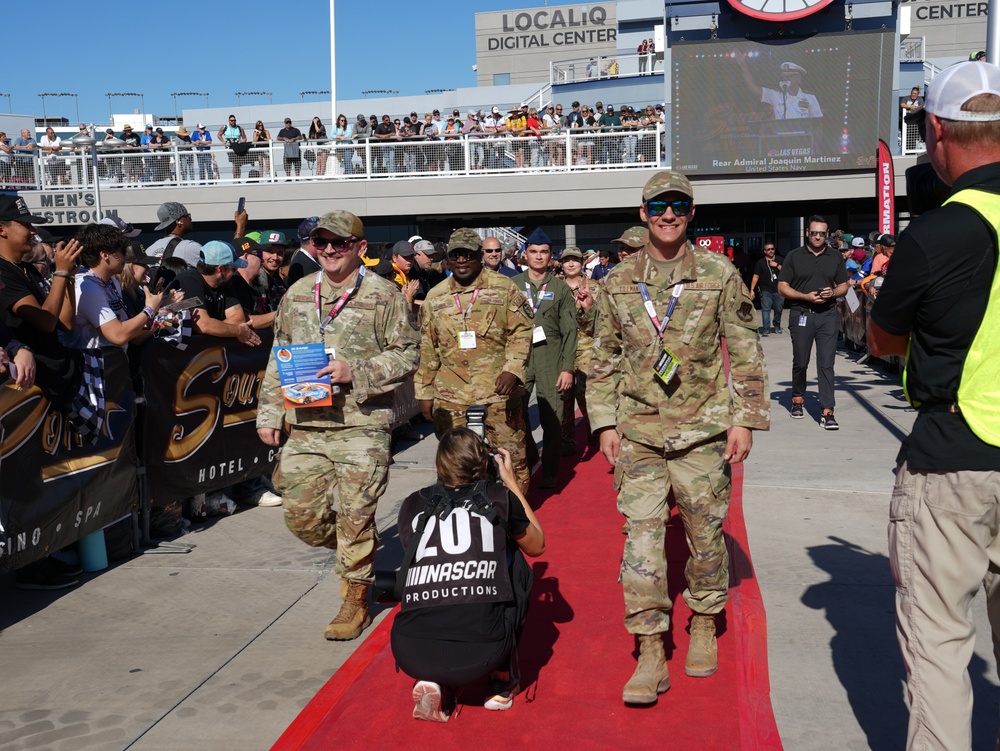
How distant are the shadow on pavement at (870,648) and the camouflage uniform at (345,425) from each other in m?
2.46

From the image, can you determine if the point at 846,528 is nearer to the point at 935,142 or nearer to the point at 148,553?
the point at 935,142

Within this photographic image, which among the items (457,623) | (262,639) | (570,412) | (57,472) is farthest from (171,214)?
(457,623)

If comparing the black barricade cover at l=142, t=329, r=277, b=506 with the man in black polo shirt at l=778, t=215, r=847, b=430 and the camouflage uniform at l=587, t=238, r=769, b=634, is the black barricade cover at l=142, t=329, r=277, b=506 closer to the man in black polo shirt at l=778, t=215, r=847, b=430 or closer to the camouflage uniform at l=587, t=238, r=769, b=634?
the camouflage uniform at l=587, t=238, r=769, b=634

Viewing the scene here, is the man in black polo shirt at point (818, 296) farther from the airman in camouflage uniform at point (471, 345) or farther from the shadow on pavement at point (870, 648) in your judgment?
the airman in camouflage uniform at point (471, 345)

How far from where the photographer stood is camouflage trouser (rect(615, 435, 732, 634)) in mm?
4285

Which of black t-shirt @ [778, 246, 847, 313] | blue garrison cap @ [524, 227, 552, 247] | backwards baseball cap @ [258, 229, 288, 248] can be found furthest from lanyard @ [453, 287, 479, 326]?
black t-shirt @ [778, 246, 847, 313]

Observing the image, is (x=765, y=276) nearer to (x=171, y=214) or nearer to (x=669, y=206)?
(x=171, y=214)

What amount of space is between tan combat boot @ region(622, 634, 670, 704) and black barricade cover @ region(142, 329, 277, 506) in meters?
3.99

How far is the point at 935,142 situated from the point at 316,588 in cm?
434

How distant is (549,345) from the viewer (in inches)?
340

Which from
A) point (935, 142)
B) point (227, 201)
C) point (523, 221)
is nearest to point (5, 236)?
point (935, 142)

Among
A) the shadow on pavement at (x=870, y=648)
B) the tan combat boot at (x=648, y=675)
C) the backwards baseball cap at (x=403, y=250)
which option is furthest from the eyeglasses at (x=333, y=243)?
the backwards baseball cap at (x=403, y=250)

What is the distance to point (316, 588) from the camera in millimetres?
5914

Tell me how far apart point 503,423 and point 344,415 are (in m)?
1.96
